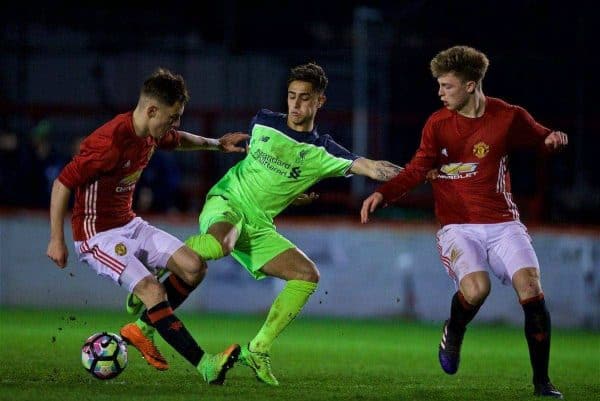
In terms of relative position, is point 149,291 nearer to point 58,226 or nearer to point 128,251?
point 128,251

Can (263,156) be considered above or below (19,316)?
above

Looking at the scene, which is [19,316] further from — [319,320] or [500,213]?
[500,213]

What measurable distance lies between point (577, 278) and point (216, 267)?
14.3 feet

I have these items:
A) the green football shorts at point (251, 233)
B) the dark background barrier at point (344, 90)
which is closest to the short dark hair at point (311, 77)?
the green football shorts at point (251, 233)

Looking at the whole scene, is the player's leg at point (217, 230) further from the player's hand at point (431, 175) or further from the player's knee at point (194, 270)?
the player's hand at point (431, 175)

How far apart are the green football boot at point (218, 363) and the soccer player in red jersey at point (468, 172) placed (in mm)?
1264

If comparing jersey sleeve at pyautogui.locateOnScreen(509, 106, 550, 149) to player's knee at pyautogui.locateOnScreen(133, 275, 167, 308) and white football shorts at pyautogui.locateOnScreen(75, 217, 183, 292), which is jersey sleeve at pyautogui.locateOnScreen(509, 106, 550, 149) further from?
player's knee at pyautogui.locateOnScreen(133, 275, 167, 308)

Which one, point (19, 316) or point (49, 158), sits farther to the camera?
point (49, 158)

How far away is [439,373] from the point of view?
976 centimetres

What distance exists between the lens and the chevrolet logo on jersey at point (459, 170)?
866 cm

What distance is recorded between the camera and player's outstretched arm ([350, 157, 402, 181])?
8.92m

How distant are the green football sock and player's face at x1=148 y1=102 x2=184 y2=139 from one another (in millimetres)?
1455

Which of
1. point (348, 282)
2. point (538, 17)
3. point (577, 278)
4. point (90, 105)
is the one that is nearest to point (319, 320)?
point (348, 282)

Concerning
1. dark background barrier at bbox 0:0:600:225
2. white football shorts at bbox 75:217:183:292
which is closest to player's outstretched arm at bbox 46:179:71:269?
white football shorts at bbox 75:217:183:292
